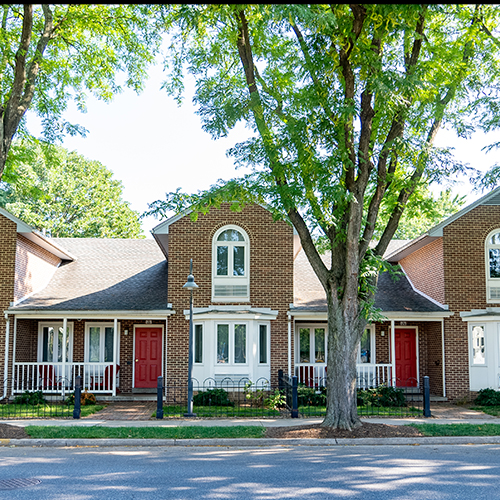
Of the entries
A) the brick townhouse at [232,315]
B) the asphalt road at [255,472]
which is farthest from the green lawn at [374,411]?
the asphalt road at [255,472]

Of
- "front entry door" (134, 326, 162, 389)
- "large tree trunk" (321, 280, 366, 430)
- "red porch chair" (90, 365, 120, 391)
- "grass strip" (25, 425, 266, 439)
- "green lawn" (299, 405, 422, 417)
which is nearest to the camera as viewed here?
"grass strip" (25, 425, 266, 439)

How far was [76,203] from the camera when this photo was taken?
134ft

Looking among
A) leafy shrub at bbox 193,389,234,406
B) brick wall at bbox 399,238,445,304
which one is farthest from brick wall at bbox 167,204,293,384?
brick wall at bbox 399,238,445,304

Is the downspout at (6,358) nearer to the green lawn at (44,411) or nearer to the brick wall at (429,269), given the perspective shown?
the green lawn at (44,411)

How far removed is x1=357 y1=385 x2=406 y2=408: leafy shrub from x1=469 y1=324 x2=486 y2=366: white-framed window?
3.53m

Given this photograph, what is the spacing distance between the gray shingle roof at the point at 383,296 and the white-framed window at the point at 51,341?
8516mm

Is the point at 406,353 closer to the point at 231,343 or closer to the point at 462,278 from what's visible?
the point at 462,278

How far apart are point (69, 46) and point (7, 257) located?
23.7ft

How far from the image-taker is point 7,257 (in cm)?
1895

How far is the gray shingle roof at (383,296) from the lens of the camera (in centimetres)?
1986

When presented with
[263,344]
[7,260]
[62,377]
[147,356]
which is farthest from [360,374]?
[7,260]

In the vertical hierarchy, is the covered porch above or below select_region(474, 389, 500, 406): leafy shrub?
above

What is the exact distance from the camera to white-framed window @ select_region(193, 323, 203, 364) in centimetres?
1895

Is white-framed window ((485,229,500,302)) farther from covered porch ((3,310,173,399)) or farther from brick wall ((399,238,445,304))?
covered porch ((3,310,173,399))
